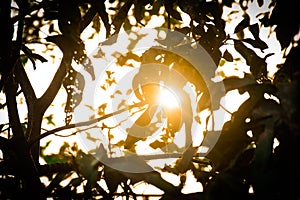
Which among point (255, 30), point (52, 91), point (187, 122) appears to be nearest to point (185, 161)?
point (187, 122)

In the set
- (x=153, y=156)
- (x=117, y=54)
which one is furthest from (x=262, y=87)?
(x=117, y=54)

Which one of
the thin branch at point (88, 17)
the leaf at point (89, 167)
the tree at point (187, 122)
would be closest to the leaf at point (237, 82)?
the tree at point (187, 122)

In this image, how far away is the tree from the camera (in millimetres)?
751

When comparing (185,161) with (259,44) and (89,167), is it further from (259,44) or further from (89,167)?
(259,44)

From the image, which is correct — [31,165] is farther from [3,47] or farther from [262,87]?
[262,87]

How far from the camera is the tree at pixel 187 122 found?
0.75m

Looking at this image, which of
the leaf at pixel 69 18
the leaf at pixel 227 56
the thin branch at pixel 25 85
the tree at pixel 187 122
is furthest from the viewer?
the thin branch at pixel 25 85

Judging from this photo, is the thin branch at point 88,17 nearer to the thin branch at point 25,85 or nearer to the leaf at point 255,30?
the thin branch at point 25,85

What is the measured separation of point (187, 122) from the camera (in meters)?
1.01

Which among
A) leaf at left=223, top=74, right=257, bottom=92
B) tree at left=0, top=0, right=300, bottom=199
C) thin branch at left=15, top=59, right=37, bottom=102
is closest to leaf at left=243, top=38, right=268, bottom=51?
tree at left=0, top=0, right=300, bottom=199

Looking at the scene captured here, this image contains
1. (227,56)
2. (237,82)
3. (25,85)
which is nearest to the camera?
(237,82)

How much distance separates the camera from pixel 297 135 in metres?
0.71

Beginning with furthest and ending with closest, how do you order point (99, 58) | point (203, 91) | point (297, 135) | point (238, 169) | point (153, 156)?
point (99, 58), point (203, 91), point (153, 156), point (238, 169), point (297, 135)

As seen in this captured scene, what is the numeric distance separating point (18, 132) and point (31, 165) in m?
0.18
